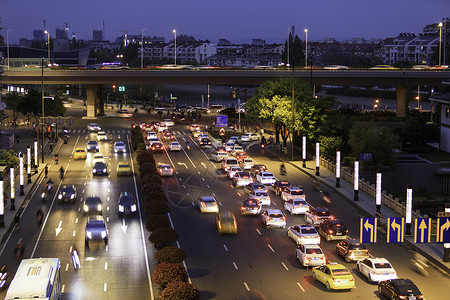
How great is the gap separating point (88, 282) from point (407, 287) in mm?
16709

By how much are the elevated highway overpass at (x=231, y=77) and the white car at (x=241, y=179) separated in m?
52.3

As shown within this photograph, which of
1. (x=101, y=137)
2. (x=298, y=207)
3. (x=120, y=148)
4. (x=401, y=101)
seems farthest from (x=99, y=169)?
(x=401, y=101)

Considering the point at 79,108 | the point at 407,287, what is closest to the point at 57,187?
the point at 407,287

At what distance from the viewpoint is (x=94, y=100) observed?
414ft

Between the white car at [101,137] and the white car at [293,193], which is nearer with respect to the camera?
the white car at [293,193]

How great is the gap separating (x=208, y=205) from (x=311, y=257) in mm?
16055

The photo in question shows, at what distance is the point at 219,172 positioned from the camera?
239 ft

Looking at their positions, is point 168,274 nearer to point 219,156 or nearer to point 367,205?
point 367,205

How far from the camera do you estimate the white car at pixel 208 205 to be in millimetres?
54094

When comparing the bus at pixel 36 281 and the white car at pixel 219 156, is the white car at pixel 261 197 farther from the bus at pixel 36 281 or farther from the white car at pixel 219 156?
the bus at pixel 36 281

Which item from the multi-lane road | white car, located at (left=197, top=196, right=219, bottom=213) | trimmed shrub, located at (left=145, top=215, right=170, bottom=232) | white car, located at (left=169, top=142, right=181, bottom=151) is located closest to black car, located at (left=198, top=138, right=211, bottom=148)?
white car, located at (left=169, top=142, right=181, bottom=151)

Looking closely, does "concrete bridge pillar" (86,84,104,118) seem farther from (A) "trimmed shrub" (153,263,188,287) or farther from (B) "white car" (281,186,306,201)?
(A) "trimmed shrub" (153,263,188,287)

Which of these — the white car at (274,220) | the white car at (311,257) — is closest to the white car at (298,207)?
the white car at (274,220)

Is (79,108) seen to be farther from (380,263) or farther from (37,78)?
(380,263)
